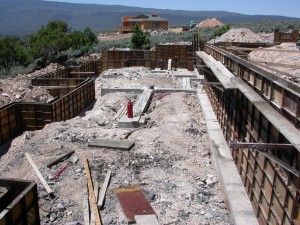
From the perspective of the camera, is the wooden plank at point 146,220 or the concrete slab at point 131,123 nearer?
the wooden plank at point 146,220

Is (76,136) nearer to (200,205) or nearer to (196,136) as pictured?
(196,136)

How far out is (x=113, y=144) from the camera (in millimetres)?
11578

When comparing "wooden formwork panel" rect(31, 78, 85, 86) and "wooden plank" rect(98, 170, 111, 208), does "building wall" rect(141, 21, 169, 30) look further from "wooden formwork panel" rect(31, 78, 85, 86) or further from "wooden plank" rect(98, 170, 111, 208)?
"wooden plank" rect(98, 170, 111, 208)

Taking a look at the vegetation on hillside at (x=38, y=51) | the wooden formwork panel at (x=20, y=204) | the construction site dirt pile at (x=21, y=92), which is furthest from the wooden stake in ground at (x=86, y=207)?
the vegetation on hillside at (x=38, y=51)

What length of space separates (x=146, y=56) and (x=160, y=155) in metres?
26.2

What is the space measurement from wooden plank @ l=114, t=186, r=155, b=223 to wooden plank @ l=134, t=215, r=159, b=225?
12 cm

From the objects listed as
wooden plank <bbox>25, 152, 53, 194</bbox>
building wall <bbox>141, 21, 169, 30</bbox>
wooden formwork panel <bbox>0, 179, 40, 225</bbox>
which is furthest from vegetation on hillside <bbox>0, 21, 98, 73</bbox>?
building wall <bbox>141, 21, 169, 30</bbox>

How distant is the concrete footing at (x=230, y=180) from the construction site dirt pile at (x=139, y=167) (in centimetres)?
32

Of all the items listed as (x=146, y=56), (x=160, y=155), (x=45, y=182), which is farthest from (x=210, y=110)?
(x=146, y=56)

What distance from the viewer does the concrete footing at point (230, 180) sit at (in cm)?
795

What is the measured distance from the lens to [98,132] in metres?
13.1

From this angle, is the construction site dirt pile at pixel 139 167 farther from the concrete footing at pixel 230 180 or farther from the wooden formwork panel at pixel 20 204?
the wooden formwork panel at pixel 20 204

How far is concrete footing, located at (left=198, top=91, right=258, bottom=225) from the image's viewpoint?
7949mm

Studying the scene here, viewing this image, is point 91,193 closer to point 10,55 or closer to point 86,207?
point 86,207
